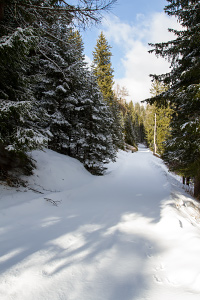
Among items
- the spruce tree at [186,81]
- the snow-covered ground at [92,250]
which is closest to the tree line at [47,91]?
the snow-covered ground at [92,250]

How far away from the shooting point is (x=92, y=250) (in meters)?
2.80

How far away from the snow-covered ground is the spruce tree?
9.57 ft

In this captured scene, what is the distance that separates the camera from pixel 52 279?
6.70 ft

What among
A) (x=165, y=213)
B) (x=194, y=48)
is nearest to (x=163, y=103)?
(x=194, y=48)

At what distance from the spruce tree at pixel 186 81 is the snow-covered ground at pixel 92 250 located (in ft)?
9.57

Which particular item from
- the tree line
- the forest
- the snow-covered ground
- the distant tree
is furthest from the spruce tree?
the distant tree

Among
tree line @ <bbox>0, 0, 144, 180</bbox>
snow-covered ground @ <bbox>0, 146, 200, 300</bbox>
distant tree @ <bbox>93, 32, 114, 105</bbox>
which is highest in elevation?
distant tree @ <bbox>93, 32, 114, 105</bbox>

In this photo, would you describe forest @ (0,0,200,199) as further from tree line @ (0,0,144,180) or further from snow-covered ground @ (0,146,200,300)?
snow-covered ground @ (0,146,200,300)

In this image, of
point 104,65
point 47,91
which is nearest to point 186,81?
point 47,91

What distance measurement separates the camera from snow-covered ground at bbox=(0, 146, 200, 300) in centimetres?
195

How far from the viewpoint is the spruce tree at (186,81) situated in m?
5.99

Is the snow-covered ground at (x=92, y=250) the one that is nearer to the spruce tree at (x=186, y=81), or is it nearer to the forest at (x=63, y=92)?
the forest at (x=63, y=92)

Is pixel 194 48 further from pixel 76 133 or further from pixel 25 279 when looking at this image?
pixel 25 279

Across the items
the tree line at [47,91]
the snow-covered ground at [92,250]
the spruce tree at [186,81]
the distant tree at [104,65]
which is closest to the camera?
the snow-covered ground at [92,250]
